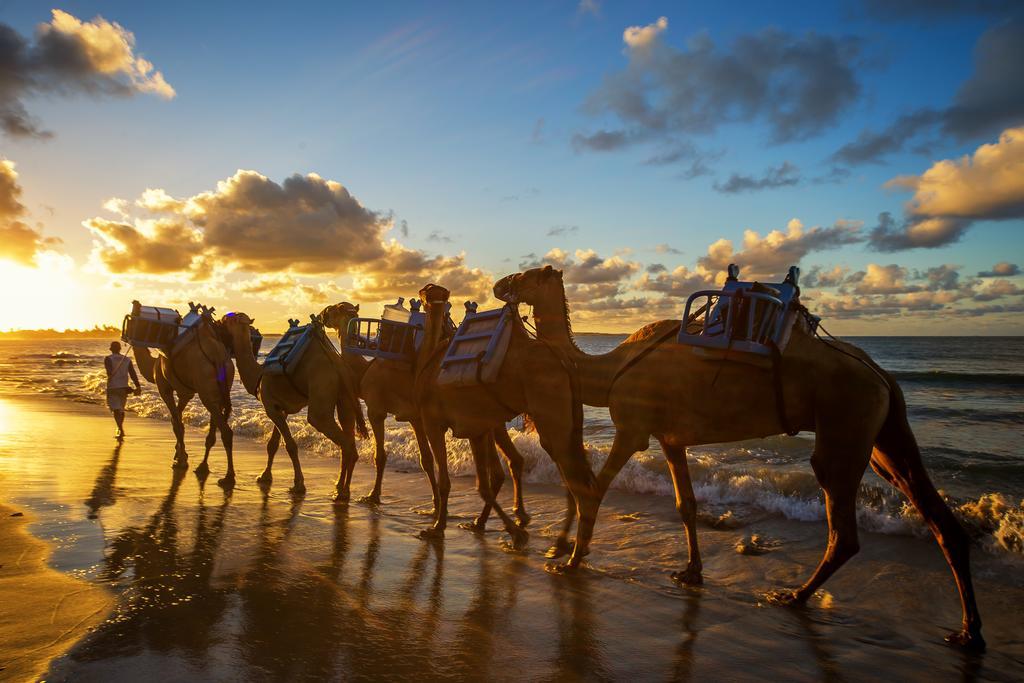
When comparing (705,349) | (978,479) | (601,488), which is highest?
(705,349)

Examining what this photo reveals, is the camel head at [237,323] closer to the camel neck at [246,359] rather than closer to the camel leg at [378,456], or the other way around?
the camel neck at [246,359]

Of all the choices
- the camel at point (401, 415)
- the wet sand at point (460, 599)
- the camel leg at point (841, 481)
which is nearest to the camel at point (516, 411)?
the camel at point (401, 415)

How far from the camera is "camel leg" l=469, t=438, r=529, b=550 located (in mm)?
7043

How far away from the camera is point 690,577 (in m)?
5.97

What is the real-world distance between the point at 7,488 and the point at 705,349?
9.39m

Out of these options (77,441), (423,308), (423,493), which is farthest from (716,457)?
(77,441)

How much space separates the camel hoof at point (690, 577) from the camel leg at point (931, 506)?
185 centimetres

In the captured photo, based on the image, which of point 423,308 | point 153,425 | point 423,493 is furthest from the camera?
point 153,425

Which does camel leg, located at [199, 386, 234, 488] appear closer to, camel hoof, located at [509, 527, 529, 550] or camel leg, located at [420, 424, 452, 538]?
camel leg, located at [420, 424, 452, 538]

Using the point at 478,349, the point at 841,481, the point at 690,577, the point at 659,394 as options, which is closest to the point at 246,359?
the point at 478,349

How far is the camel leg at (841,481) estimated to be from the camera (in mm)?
4996

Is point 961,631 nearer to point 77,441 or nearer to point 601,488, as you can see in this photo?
point 601,488

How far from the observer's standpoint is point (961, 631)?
4883mm

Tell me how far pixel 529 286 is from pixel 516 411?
1334mm
